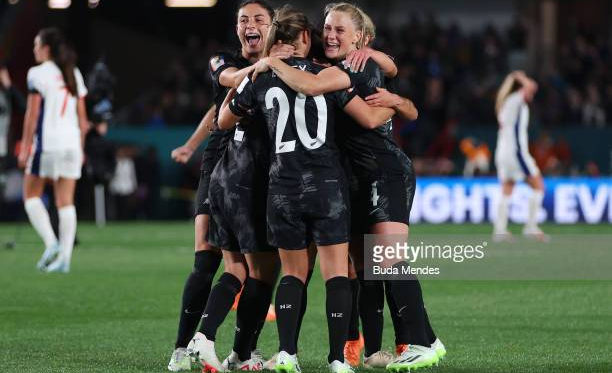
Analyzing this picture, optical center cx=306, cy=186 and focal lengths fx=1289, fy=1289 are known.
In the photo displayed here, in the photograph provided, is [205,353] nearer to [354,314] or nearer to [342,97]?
[354,314]

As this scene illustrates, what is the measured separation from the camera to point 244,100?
6.68 meters

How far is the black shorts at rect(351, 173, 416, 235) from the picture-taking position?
6.95 meters

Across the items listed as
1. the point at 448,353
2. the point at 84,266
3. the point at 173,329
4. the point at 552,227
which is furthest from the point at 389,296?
the point at 552,227

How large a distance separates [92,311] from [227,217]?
3.37 m

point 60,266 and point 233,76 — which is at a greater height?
point 233,76

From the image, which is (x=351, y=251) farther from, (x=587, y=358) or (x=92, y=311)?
(x=92, y=311)

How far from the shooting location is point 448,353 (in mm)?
7773

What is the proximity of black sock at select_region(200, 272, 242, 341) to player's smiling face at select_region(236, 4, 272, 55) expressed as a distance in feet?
4.25

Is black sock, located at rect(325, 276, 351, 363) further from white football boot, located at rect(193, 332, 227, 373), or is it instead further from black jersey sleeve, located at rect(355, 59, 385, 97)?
black jersey sleeve, located at rect(355, 59, 385, 97)

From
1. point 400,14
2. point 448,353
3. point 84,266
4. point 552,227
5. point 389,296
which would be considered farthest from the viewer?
point 400,14

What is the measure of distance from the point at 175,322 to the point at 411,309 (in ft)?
9.84

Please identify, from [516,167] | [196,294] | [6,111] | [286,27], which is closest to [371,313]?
[196,294]

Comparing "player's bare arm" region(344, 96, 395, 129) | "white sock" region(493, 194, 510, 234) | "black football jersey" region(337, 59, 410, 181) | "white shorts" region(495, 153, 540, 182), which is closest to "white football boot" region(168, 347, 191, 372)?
"black football jersey" region(337, 59, 410, 181)

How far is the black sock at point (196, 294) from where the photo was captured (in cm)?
731
